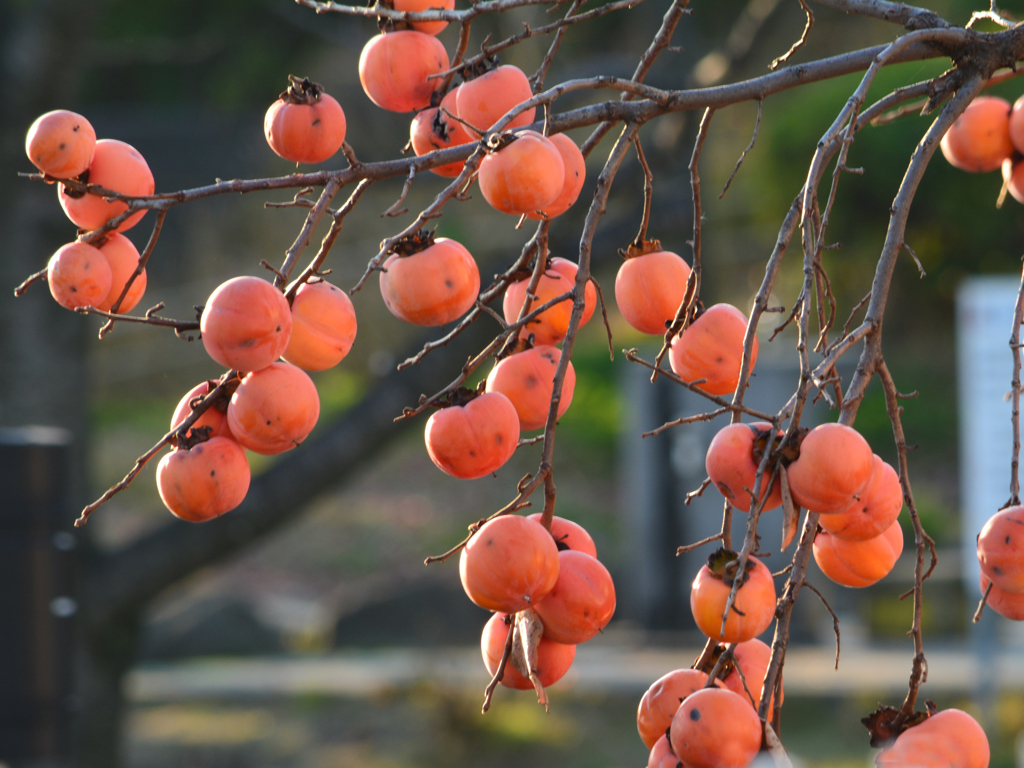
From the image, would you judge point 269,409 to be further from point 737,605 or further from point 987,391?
point 987,391

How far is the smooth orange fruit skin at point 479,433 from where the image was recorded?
2.73 ft

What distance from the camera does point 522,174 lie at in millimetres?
776

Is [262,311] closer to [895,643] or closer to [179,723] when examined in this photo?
[179,723]

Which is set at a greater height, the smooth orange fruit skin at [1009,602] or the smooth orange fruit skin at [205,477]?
the smooth orange fruit skin at [205,477]

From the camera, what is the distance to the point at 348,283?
11.4 m

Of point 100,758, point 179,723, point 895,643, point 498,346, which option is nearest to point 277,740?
point 179,723

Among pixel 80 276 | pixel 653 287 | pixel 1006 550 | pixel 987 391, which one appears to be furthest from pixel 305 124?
pixel 987 391

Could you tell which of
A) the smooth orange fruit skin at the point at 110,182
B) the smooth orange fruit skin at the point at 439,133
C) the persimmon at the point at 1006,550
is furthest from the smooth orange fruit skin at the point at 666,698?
the smooth orange fruit skin at the point at 110,182

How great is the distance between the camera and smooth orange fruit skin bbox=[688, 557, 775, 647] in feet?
2.42

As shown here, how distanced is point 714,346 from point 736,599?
23 centimetres

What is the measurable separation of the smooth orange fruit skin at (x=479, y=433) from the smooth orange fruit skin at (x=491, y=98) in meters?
0.25

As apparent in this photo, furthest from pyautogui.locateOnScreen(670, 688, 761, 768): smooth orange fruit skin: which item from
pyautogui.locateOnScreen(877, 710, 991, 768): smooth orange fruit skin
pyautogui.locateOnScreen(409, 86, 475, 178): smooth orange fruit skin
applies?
pyautogui.locateOnScreen(409, 86, 475, 178): smooth orange fruit skin

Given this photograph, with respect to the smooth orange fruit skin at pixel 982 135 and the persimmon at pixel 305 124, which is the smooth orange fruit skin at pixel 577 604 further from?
the smooth orange fruit skin at pixel 982 135

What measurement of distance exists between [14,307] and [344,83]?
8.29m
